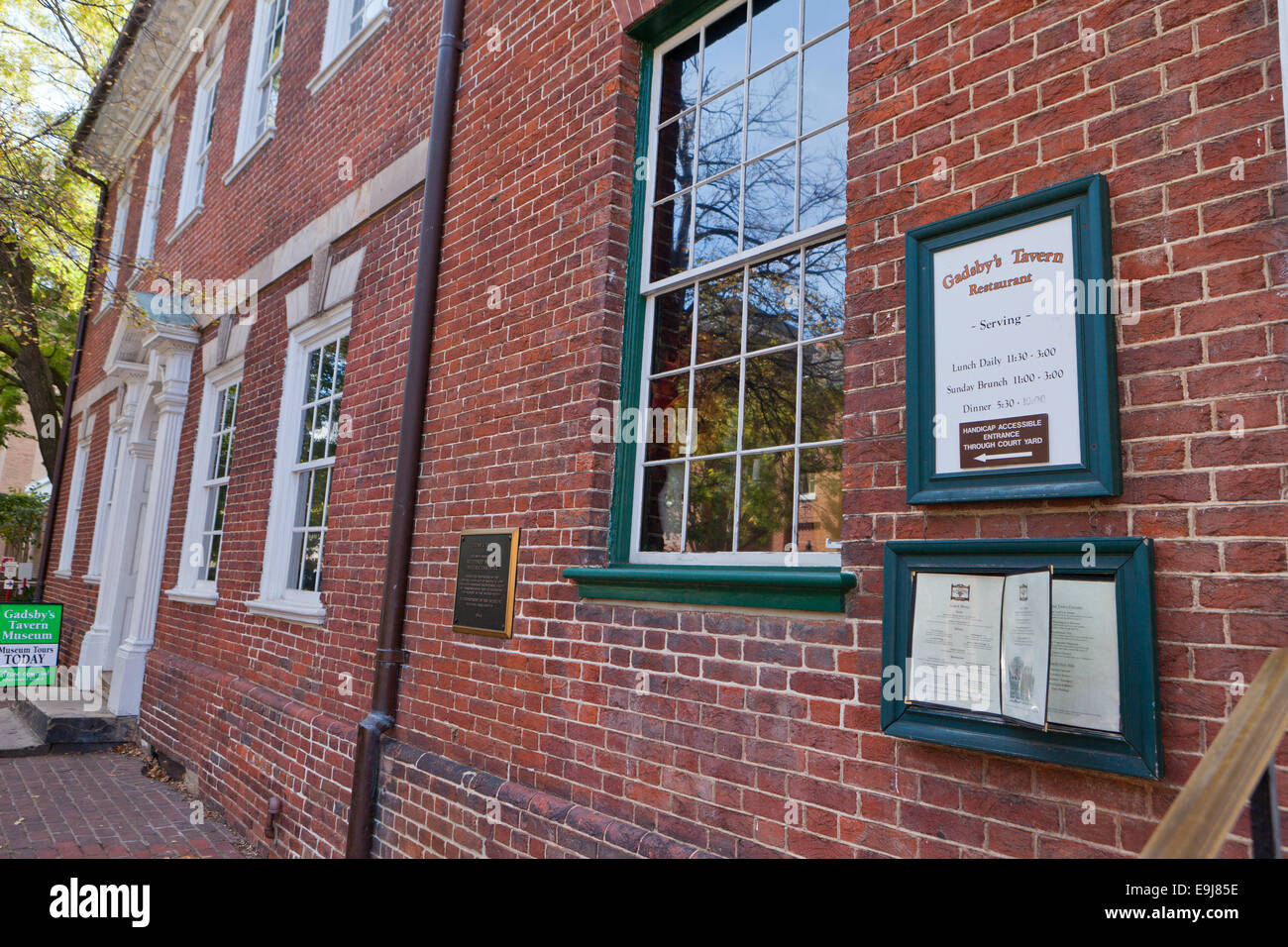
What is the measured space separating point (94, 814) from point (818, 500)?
6148 millimetres

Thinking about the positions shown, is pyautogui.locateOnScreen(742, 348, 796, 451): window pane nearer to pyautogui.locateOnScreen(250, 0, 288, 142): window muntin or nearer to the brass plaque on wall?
the brass plaque on wall

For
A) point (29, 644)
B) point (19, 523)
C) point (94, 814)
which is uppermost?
point (19, 523)

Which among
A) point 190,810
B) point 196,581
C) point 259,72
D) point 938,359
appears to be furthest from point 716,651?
point 259,72

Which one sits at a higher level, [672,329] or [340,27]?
[340,27]

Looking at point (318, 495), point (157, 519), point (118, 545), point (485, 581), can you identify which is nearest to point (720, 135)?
point (485, 581)

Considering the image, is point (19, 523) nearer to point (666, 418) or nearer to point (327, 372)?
point (327, 372)

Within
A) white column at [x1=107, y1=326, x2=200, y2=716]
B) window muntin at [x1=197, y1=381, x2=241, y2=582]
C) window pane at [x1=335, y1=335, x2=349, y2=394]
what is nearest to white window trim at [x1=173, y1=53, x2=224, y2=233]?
white column at [x1=107, y1=326, x2=200, y2=716]

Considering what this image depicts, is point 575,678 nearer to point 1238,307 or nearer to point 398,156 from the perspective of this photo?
point 1238,307

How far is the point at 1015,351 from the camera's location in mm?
2604

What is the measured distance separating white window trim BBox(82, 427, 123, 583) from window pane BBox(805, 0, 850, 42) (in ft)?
37.4

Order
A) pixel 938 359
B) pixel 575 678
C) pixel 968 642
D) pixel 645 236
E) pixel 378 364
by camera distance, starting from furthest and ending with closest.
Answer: pixel 378 364 < pixel 645 236 < pixel 575 678 < pixel 938 359 < pixel 968 642

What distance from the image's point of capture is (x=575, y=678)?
13.0 ft

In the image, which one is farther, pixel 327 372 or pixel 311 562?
pixel 327 372

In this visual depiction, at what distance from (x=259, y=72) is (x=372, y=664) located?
272 inches
